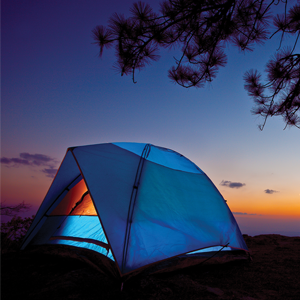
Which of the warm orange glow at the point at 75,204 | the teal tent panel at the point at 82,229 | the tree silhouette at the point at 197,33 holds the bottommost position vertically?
the teal tent panel at the point at 82,229

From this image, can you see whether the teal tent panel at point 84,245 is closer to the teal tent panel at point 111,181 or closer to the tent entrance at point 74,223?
the tent entrance at point 74,223

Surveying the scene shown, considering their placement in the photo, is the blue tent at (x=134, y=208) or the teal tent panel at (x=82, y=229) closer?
the blue tent at (x=134, y=208)

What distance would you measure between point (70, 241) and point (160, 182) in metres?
2.29

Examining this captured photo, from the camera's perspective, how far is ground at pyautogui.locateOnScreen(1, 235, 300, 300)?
2514 millimetres

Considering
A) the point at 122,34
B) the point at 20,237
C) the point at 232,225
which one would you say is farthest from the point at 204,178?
the point at 20,237

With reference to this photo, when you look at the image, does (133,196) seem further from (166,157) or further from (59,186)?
(59,186)

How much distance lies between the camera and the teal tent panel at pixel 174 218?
291 centimetres

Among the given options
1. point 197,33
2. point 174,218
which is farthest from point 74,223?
point 197,33

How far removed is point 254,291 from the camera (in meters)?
2.85

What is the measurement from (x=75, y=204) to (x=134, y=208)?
1.87 meters

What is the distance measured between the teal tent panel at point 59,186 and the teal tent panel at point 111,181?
3.52 ft

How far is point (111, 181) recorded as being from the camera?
10.6 feet

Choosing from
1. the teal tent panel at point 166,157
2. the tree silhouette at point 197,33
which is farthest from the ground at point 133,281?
the tree silhouette at point 197,33

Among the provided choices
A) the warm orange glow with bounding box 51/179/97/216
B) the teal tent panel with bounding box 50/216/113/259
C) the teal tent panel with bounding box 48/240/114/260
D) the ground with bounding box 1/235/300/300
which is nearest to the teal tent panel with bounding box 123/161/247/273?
the ground with bounding box 1/235/300/300
